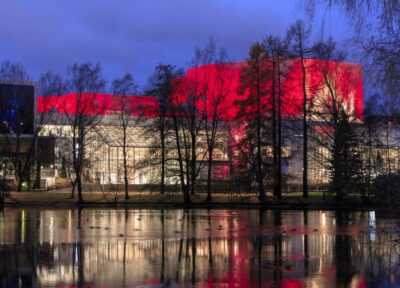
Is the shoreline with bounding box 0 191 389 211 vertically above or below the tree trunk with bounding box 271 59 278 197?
below

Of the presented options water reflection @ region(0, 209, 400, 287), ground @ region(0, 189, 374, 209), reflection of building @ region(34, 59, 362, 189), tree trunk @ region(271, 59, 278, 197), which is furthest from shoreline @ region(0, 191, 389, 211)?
water reflection @ region(0, 209, 400, 287)

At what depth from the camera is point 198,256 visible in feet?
51.4

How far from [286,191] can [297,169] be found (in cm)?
1868

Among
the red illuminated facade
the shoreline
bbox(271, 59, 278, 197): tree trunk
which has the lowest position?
the shoreline

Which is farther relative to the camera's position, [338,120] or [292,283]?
[338,120]

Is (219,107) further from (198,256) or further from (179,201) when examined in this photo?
(198,256)

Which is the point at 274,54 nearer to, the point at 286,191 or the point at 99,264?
the point at 286,191

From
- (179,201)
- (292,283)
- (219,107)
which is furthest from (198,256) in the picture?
(219,107)

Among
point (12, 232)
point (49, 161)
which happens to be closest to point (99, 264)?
point (12, 232)

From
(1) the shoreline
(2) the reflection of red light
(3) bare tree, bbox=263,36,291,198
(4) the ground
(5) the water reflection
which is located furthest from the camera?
(3) bare tree, bbox=263,36,291,198

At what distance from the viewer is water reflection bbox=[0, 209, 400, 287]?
472 inches

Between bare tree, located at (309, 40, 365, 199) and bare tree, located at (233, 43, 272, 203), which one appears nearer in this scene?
bare tree, located at (309, 40, 365, 199)

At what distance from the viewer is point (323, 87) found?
49000mm

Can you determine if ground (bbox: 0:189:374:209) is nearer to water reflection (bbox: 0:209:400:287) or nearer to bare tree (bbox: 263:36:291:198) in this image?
bare tree (bbox: 263:36:291:198)
